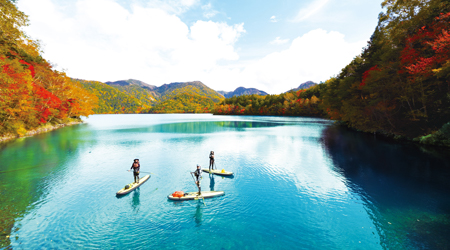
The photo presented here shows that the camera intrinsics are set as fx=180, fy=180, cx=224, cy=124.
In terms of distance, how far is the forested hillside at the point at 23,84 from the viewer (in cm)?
2869

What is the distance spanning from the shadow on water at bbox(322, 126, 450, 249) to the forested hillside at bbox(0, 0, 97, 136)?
163 feet

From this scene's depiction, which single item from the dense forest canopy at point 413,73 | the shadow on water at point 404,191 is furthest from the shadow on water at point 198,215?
the dense forest canopy at point 413,73

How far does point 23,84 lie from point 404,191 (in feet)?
230

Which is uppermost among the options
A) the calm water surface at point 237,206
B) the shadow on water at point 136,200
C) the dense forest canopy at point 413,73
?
the dense forest canopy at point 413,73

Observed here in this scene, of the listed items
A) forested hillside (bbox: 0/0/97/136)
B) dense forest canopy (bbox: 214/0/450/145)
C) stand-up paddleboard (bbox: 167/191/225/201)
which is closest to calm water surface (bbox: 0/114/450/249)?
stand-up paddleboard (bbox: 167/191/225/201)

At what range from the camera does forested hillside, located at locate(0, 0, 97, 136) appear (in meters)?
28.7

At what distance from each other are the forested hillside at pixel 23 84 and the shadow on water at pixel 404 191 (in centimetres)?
4972

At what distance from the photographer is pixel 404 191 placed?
1809 cm

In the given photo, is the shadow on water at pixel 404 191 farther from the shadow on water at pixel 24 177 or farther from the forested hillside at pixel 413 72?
the shadow on water at pixel 24 177

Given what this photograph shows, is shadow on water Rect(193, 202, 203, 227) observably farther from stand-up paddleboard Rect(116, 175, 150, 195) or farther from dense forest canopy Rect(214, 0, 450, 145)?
dense forest canopy Rect(214, 0, 450, 145)

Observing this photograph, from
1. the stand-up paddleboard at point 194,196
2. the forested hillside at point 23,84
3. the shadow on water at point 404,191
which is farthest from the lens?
the forested hillside at point 23,84

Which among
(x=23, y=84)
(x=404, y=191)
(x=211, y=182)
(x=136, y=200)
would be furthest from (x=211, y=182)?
(x=23, y=84)

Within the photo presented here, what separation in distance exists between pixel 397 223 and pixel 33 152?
52.3 m

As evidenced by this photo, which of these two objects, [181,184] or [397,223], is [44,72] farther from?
[397,223]
